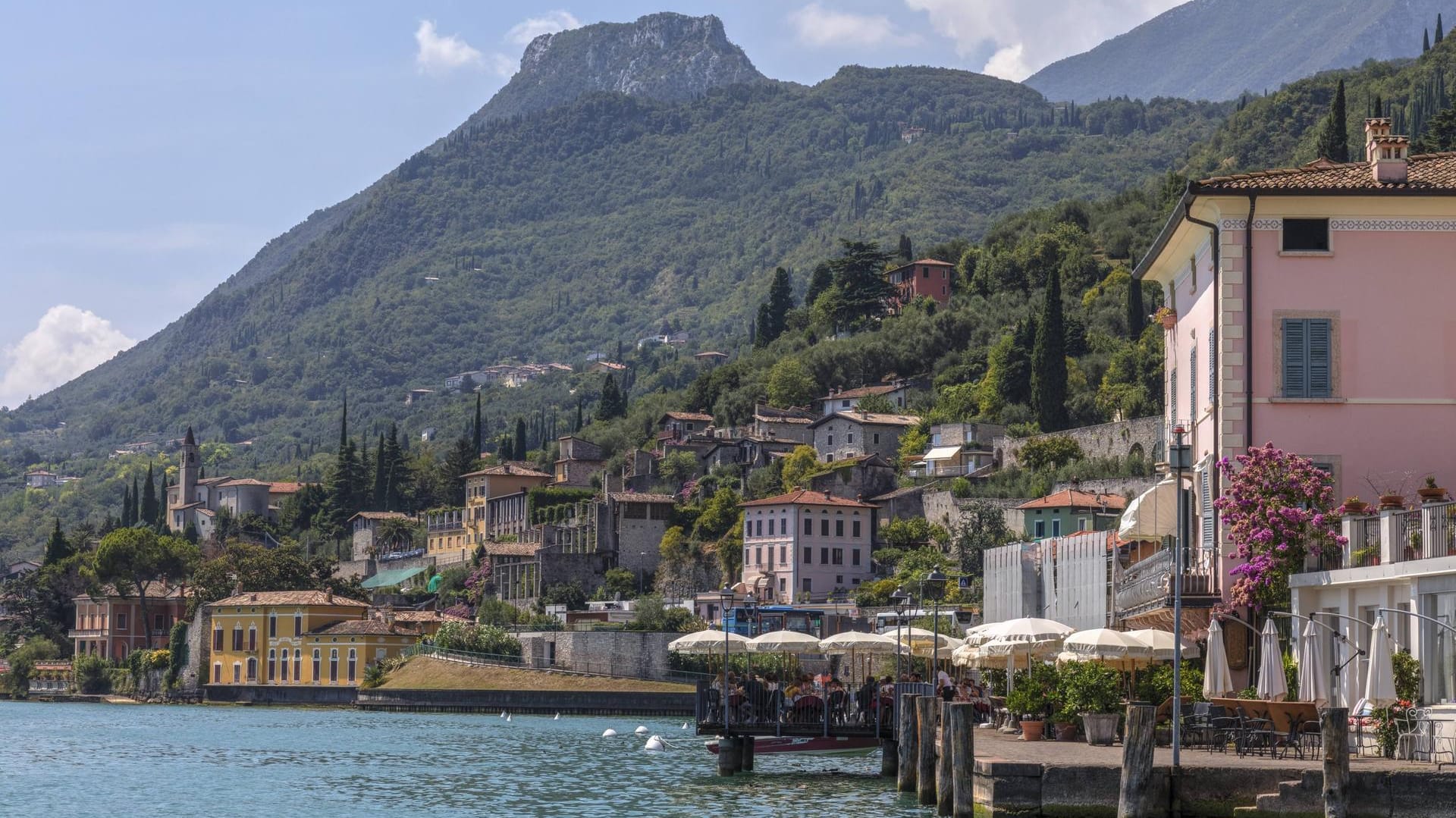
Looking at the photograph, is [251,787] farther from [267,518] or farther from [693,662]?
[267,518]

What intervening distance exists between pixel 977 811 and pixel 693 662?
66.7 m

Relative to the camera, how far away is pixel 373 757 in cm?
5844

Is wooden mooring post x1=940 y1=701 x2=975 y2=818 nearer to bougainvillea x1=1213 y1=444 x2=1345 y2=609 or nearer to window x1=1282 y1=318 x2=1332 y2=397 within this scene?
bougainvillea x1=1213 y1=444 x2=1345 y2=609

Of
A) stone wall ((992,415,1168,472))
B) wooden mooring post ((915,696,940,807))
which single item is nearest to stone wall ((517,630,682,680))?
stone wall ((992,415,1168,472))

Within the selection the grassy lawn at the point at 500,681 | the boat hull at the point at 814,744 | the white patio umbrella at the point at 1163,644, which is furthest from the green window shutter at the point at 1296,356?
the grassy lawn at the point at 500,681

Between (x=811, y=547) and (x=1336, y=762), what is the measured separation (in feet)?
280

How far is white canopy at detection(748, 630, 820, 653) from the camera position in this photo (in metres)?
44.9

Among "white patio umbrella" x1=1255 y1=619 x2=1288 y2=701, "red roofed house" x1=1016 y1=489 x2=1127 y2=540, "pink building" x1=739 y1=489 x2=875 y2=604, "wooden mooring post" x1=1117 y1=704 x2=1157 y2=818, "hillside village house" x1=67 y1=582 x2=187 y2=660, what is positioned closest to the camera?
"wooden mooring post" x1=1117 y1=704 x2=1157 y2=818

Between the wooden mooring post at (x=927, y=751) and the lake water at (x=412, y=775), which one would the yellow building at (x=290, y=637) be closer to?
the lake water at (x=412, y=775)

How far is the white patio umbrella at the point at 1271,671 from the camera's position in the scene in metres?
28.1

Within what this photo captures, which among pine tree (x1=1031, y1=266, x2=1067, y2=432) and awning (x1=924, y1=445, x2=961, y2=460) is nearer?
pine tree (x1=1031, y1=266, x2=1067, y2=432)

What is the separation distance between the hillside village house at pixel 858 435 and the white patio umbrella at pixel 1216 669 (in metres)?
88.8

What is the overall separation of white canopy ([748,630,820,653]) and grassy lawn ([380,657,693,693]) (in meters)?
45.9

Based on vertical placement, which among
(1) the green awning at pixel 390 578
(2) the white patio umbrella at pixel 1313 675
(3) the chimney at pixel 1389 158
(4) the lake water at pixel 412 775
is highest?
(3) the chimney at pixel 1389 158
